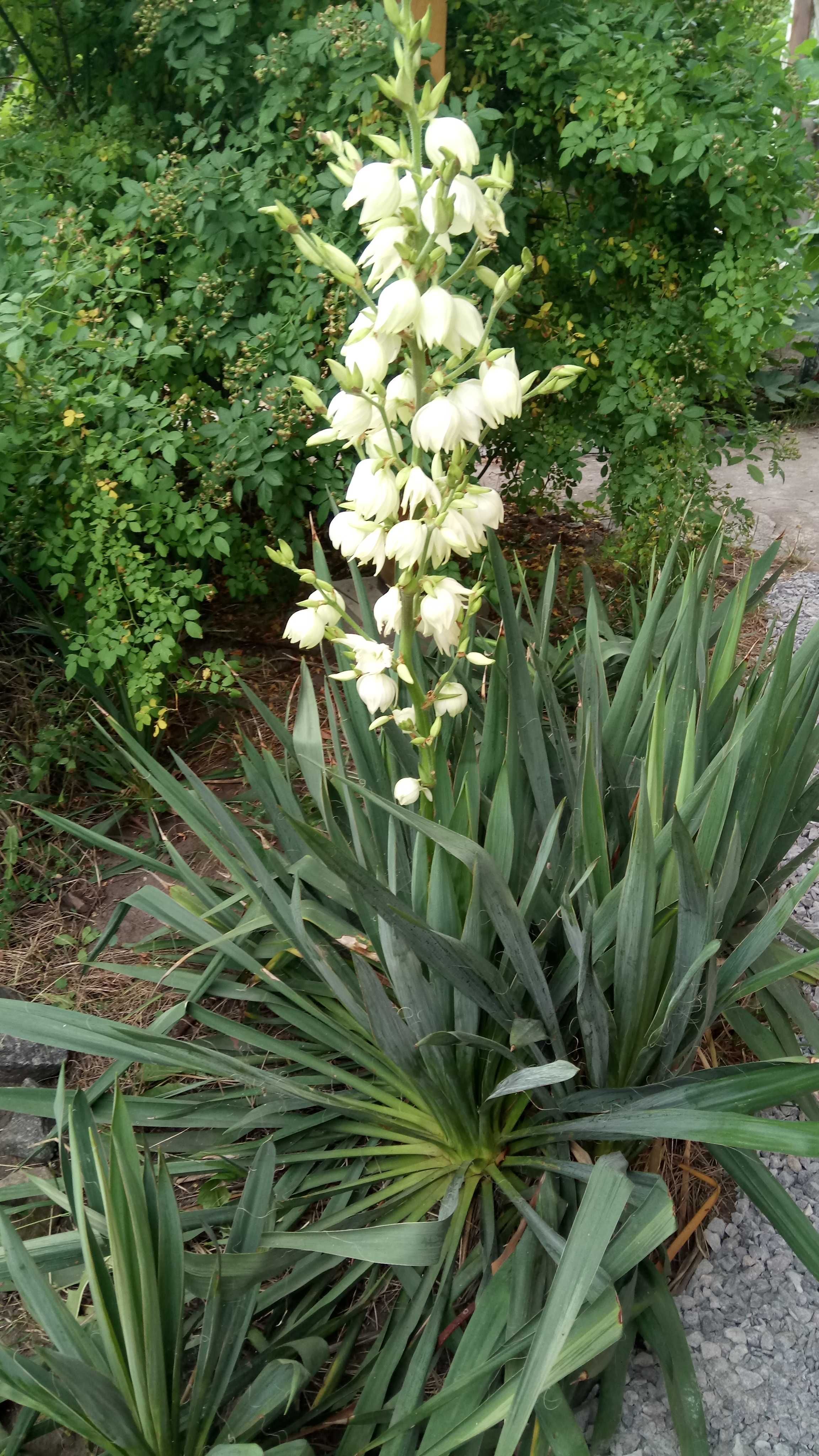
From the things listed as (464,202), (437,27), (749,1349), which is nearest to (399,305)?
(464,202)

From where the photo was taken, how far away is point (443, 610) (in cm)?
126

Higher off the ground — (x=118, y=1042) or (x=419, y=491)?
(x=419, y=491)

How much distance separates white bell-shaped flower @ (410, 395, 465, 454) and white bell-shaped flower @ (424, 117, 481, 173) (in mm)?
242

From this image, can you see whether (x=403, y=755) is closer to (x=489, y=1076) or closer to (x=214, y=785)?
(x=489, y=1076)

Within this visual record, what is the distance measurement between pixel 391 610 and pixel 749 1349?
112cm

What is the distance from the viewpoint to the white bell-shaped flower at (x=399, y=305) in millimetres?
1116

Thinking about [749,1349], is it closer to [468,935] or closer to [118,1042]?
[468,935]

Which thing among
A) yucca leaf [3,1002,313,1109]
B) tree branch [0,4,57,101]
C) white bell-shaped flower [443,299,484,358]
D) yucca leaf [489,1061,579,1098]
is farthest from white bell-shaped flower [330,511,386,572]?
tree branch [0,4,57,101]

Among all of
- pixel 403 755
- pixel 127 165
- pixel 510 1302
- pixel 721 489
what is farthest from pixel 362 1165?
pixel 721 489

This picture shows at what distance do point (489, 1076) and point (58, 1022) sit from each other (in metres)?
0.61

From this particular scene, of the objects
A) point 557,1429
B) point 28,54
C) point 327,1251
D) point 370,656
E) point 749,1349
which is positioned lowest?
point 749,1349

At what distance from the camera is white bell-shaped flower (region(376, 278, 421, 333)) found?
1.12 meters

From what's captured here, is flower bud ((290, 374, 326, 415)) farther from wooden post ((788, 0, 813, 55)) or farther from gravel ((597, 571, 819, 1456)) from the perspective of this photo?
wooden post ((788, 0, 813, 55))

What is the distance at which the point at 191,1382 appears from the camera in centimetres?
125
